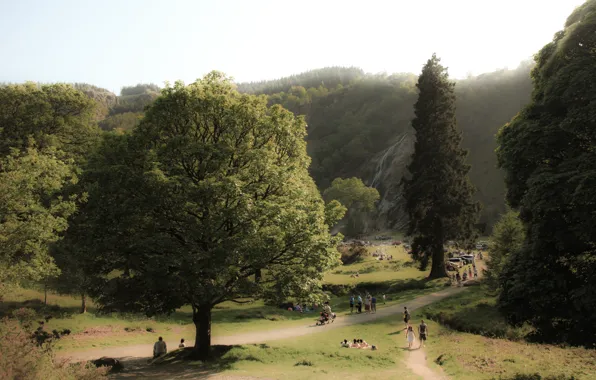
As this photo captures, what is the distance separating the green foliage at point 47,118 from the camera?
3566 centimetres

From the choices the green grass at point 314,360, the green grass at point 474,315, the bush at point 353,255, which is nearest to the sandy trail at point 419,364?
the green grass at point 314,360

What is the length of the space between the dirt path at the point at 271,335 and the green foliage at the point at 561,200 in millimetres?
14643

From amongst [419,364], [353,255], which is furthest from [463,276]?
[353,255]

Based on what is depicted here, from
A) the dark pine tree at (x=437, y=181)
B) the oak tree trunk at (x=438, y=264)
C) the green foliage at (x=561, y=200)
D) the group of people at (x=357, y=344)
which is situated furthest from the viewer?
the oak tree trunk at (x=438, y=264)

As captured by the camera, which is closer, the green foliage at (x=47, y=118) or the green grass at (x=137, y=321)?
the green grass at (x=137, y=321)

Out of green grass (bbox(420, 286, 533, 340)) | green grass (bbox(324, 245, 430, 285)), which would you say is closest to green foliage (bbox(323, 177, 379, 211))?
green grass (bbox(324, 245, 430, 285))

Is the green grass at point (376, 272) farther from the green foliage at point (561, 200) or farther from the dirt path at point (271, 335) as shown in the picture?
the green foliage at point (561, 200)

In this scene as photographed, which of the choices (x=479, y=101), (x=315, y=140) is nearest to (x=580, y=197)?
(x=479, y=101)

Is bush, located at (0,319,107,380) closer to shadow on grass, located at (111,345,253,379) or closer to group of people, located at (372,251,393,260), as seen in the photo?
shadow on grass, located at (111,345,253,379)

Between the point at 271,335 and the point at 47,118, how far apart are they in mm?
29581

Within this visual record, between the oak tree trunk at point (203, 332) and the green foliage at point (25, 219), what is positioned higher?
the green foliage at point (25, 219)

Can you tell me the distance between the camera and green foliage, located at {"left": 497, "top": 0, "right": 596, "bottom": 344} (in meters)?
12.7

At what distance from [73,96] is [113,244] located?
29.7 metres

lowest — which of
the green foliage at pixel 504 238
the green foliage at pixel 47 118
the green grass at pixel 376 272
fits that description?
the green grass at pixel 376 272
